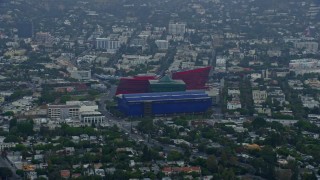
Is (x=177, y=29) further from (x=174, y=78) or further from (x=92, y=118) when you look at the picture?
(x=92, y=118)

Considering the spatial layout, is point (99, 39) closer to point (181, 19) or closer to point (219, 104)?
point (181, 19)

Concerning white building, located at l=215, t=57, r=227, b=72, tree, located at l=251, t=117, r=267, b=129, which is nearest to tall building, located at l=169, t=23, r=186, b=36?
white building, located at l=215, t=57, r=227, b=72

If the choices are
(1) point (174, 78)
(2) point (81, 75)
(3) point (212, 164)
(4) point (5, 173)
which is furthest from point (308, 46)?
(4) point (5, 173)

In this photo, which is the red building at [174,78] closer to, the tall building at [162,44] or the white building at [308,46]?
the tall building at [162,44]

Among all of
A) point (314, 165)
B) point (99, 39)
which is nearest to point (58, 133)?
point (314, 165)

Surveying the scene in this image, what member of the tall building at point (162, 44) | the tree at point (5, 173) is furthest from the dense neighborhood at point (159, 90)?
the tall building at point (162, 44)
